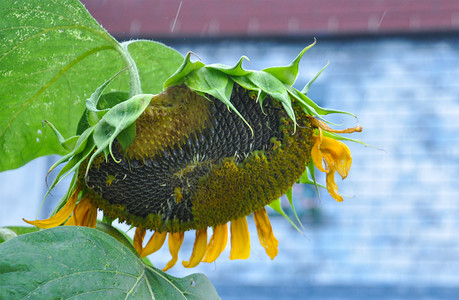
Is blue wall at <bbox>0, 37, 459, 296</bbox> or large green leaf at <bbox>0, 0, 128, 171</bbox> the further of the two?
blue wall at <bbox>0, 37, 459, 296</bbox>

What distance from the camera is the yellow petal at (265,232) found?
0.49m

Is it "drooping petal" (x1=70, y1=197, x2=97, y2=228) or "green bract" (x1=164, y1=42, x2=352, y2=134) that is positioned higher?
"green bract" (x1=164, y1=42, x2=352, y2=134)

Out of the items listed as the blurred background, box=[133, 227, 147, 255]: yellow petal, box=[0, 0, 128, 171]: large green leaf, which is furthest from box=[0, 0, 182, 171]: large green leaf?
the blurred background

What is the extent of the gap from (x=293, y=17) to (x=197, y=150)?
3.43m

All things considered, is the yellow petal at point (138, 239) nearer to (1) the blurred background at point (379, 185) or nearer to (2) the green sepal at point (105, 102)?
(2) the green sepal at point (105, 102)

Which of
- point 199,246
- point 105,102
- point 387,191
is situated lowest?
point 387,191

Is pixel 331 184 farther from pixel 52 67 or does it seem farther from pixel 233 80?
pixel 52 67

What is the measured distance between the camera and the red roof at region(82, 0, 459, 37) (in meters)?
3.65

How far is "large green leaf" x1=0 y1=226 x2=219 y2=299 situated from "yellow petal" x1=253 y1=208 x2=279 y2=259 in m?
0.12

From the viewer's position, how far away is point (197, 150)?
1.32 ft

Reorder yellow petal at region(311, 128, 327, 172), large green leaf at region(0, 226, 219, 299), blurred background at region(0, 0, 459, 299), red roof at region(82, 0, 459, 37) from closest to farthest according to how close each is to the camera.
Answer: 1. large green leaf at region(0, 226, 219, 299)
2. yellow petal at region(311, 128, 327, 172)
3. red roof at region(82, 0, 459, 37)
4. blurred background at region(0, 0, 459, 299)

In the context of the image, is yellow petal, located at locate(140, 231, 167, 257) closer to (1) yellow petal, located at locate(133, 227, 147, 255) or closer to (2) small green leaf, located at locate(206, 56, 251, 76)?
(1) yellow petal, located at locate(133, 227, 147, 255)

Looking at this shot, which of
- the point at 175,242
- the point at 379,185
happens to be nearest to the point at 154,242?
the point at 175,242

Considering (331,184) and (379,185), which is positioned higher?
(331,184)
